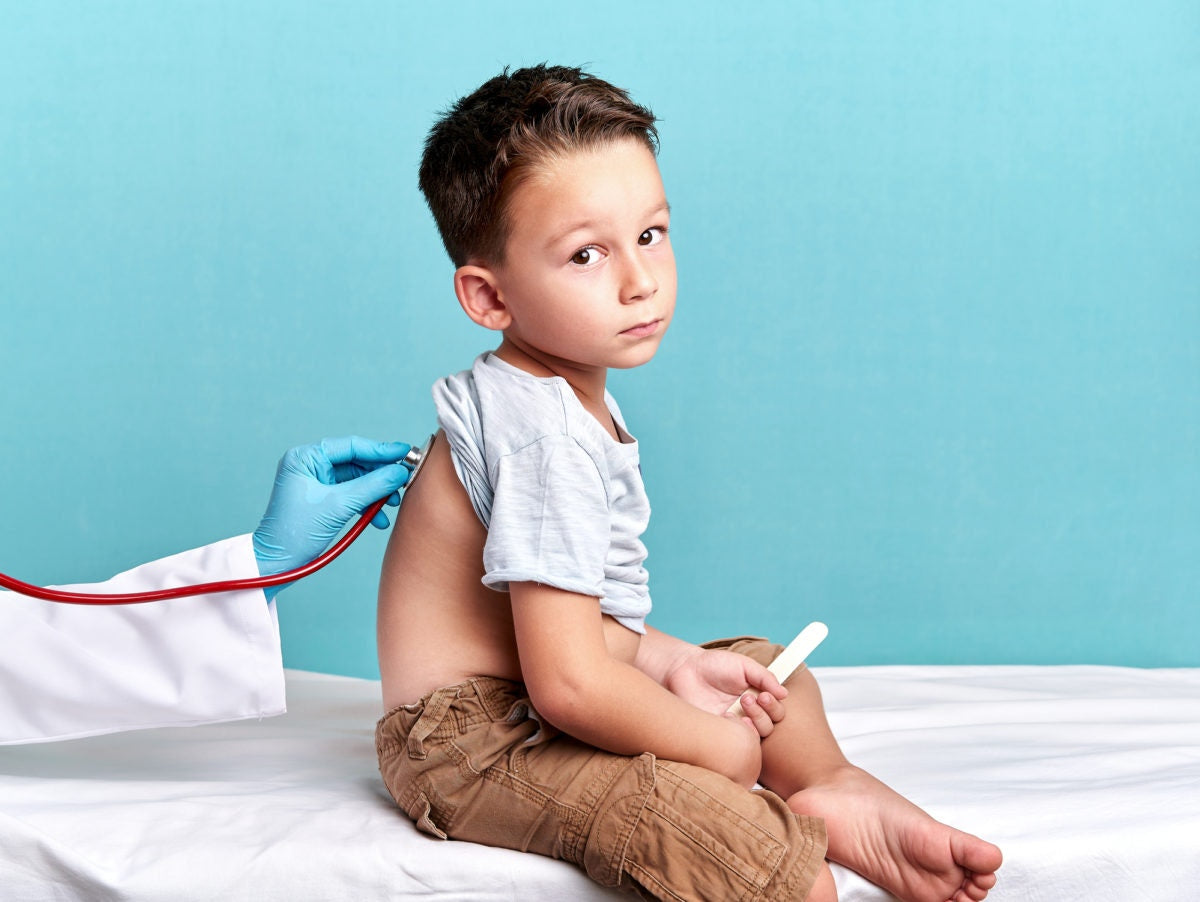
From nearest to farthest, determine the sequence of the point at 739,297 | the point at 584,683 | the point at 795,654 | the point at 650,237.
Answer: the point at 584,683 < the point at 650,237 < the point at 795,654 < the point at 739,297

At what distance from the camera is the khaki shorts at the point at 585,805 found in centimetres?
94

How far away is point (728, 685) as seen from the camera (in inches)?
47.3

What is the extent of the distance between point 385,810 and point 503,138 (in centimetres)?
60

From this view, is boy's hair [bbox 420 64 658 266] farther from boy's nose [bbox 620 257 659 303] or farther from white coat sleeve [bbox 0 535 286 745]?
white coat sleeve [bbox 0 535 286 745]

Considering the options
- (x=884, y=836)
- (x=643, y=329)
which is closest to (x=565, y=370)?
(x=643, y=329)

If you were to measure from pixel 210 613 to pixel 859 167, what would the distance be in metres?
1.34

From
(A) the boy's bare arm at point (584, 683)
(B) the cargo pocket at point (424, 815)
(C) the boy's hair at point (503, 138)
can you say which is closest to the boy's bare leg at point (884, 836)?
(A) the boy's bare arm at point (584, 683)

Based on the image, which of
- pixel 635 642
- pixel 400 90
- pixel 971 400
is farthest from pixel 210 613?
pixel 971 400

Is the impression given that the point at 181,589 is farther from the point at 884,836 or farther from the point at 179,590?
the point at 884,836

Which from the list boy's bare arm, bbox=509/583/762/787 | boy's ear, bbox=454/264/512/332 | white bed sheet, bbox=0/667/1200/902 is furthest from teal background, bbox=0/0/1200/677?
boy's bare arm, bbox=509/583/762/787

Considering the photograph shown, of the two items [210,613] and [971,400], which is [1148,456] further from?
[210,613]

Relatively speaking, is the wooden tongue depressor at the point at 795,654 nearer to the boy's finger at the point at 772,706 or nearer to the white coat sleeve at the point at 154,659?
the boy's finger at the point at 772,706

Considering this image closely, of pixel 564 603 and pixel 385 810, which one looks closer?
pixel 564 603

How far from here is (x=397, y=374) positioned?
198 cm
